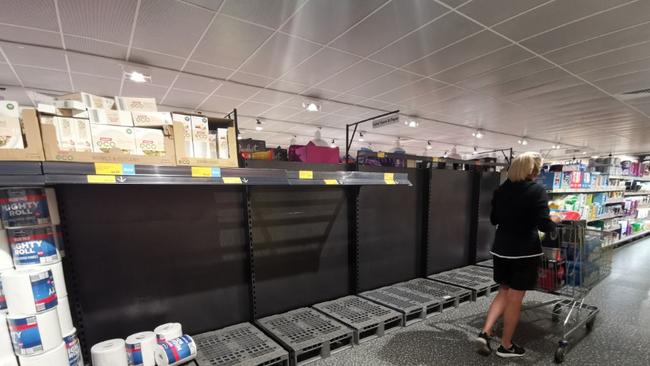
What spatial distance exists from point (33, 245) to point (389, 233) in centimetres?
283

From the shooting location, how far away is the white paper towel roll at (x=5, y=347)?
4.04 feet

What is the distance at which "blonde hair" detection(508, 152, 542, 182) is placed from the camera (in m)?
2.01

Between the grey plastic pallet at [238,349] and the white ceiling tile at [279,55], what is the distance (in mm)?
2872

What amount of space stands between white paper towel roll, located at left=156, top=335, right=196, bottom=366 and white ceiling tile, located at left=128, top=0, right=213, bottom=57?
264 cm

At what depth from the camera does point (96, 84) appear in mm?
4184

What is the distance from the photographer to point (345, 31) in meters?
2.78

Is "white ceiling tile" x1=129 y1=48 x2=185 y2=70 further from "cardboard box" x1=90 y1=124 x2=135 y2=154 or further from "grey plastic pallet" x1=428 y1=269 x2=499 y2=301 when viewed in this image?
"grey plastic pallet" x1=428 y1=269 x2=499 y2=301

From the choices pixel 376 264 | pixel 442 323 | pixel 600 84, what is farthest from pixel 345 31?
pixel 600 84

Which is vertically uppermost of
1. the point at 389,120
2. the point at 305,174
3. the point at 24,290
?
the point at 389,120

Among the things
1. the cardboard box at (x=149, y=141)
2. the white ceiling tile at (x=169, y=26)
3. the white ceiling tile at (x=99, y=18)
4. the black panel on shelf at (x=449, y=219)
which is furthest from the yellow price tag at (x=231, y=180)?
the black panel on shelf at (x=449, y=219)

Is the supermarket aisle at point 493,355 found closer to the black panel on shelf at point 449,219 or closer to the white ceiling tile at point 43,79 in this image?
the black panel on shelf at point 449,219

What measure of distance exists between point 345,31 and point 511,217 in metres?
2.33

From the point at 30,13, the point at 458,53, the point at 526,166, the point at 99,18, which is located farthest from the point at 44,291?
the point at 458,53

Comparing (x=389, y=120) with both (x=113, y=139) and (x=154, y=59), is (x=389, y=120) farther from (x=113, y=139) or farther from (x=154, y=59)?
(x=113, y=139)
